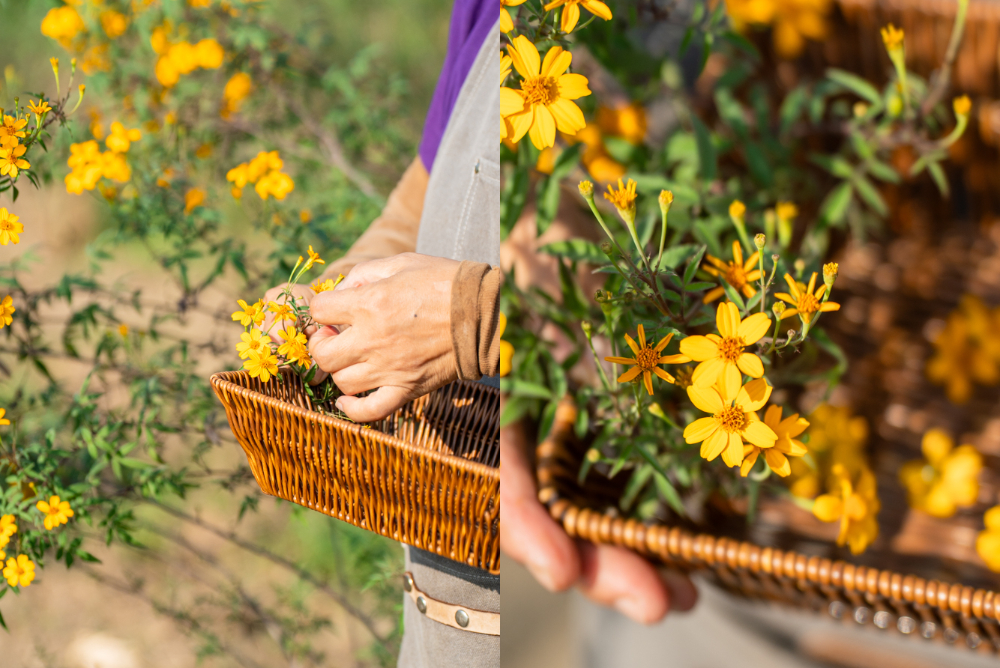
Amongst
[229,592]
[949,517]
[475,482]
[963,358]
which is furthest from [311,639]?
[963,358]

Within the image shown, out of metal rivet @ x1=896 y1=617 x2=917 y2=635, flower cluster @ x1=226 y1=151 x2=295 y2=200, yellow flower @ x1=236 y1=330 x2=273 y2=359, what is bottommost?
metal rivet @ x1=896 y1=617 x2=917 y2=635

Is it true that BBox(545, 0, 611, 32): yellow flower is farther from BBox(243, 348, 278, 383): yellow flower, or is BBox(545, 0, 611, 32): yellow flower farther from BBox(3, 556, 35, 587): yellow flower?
BBox(3, 556, 35, 587): yellow flower

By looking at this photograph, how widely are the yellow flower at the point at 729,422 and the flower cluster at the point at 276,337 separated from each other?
0.24 meters

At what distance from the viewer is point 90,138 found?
1.98 ft

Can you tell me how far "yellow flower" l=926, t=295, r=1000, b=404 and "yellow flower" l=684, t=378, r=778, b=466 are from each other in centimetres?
77

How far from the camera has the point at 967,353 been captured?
0.99 meters

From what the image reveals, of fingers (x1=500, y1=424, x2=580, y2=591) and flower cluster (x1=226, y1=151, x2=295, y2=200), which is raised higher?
flower cluster (x1=226, y1=151, x2=295, y2=200)

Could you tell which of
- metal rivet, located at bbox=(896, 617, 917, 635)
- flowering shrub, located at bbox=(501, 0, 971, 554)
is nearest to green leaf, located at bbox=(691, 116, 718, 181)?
flowering shrub, located at bbox=(501, 0, 971, 554)

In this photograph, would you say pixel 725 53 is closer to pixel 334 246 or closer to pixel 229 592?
pixel 334 246

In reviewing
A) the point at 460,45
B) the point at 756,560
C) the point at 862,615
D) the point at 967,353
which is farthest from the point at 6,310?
the point at 967,353

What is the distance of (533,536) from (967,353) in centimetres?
80

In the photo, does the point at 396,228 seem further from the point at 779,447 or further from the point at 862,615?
the point at 862,615

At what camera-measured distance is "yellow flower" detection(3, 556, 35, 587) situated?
480mm

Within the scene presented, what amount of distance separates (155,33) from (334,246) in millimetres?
421
